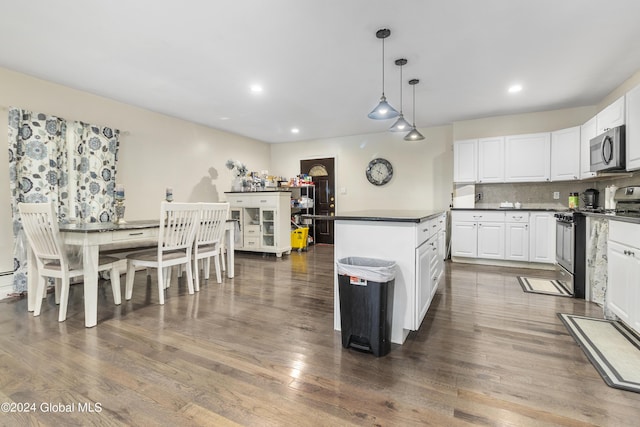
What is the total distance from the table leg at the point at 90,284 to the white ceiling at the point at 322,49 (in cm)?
186

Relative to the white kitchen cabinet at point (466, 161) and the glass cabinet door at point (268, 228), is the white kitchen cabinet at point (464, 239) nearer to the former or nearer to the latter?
the white kitchen cabinet at point (466, 161)

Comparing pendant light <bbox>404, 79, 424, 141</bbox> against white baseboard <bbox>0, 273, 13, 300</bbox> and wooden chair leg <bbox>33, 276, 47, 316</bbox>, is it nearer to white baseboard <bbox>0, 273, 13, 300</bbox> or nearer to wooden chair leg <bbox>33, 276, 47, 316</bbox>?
wooden chair leg <bbox>33, 276, 47, 316</bbox>

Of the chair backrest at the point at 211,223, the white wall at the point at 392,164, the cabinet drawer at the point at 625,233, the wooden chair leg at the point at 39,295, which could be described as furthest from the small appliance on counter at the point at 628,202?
the wooden chair leg at the point at 39,295

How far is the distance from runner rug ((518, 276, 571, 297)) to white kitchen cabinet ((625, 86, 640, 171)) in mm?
1430

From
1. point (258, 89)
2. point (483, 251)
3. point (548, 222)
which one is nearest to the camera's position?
point (258, 89)

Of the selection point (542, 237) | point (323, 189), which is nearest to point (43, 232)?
point (323, 189)

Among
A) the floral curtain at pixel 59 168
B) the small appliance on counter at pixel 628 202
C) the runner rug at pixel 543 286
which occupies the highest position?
the floral curtain at pixel 59 168

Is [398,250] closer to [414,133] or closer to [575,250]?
[414,133]

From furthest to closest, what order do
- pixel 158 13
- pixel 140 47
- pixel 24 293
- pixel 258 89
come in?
pixel 258 89 < pixel 24 293 < pixel 140 47 < pixel 158 13

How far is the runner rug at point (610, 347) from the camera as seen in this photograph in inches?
65.6

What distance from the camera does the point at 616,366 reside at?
1.78 metres

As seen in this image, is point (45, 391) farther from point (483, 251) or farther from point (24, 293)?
point (483, 251)

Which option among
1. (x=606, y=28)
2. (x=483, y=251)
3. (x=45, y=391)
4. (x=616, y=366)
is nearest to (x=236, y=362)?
(x=45, y=391)

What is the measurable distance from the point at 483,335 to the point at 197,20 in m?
3.30
